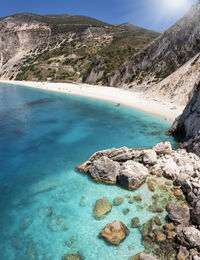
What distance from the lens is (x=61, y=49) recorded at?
12812 cm

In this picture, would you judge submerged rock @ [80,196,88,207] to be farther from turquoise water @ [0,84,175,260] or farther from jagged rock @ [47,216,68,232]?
jagged rock @ [47,216,68,232]

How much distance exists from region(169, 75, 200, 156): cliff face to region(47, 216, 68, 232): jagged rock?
40.5 feet

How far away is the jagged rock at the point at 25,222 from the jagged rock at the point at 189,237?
7.72 meters

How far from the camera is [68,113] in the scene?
118 ft

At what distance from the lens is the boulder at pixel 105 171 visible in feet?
44.9

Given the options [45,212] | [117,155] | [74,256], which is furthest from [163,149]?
[74,256]

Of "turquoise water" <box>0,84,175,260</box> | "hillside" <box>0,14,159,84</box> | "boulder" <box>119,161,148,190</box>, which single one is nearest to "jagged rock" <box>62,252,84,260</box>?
"turquoise water" <box>0,84,175,260</box>

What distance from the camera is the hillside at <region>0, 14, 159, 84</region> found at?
284 feet

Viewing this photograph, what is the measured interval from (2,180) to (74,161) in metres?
6.01

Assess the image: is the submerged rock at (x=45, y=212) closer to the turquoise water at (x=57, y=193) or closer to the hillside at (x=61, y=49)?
the turquoise water at (x=57, y=193)

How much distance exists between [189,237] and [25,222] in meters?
8.41

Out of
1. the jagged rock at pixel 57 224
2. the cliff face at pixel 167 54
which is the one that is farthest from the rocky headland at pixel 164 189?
the cliff face at pixel 167 54

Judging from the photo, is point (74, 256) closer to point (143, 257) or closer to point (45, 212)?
point (143, 257)

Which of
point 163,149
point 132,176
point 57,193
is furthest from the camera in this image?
point 163,149
